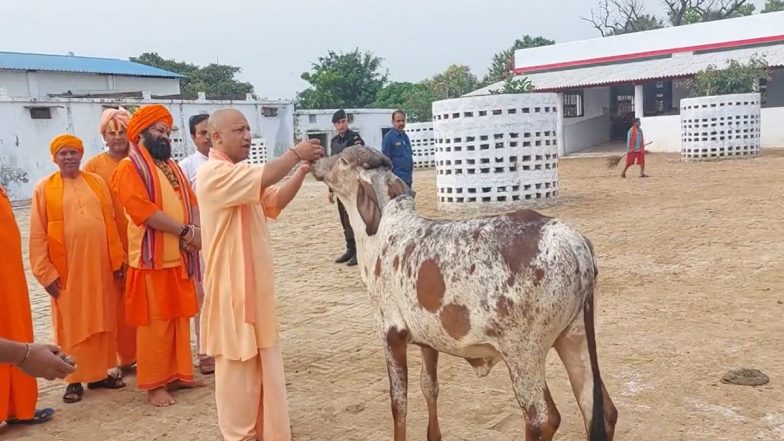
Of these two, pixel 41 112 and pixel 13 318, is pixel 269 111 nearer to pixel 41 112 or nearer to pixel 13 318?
pixel 41 112

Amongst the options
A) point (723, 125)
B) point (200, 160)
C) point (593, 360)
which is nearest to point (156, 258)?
point (200, 160)

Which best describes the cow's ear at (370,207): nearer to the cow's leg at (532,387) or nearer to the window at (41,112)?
the cow's leg at (532,387)

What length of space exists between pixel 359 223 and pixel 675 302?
372 centimetres

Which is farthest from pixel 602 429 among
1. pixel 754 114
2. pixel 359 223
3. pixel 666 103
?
pixel 666 103

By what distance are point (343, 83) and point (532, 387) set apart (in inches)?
1553

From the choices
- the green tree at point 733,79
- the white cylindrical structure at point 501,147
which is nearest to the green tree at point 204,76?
the green tree at point 733,79

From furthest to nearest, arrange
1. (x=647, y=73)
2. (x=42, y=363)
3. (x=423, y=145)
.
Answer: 1. (x=423, y=145)
2. (x=647, y=73)
3. (x=42, y=363)

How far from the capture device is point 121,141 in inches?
206

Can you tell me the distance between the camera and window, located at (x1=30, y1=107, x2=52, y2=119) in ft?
76.9

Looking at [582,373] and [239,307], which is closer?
[582,373]

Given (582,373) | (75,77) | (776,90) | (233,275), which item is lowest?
(582,373)

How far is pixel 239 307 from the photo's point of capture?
11.7 ft

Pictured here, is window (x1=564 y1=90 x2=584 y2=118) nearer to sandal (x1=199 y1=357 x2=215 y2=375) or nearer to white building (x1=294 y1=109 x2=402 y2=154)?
white building (x1=294 y1=109 x2=402 y2=154)

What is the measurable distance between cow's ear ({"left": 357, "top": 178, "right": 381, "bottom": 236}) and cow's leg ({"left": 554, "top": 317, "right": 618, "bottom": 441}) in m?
1.05
